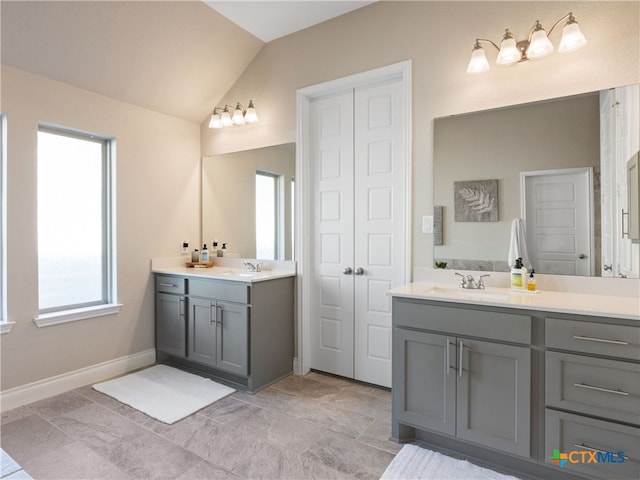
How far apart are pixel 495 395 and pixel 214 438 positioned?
159 cm

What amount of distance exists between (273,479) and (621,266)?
2.16m

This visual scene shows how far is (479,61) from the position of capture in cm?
227

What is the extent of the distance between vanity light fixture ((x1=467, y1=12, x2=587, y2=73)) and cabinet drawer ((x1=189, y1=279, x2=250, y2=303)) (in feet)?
7.17

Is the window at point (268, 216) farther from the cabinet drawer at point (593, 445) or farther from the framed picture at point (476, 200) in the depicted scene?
the cabinet drawer at point (593, 445)

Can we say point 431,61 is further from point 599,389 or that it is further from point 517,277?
point 599,389

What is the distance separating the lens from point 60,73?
2.74 meters

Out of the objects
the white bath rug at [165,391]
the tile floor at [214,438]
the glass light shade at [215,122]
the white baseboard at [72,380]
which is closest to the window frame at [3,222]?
the white baseboard at [72,380]

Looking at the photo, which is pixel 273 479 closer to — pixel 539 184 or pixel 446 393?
pixel 446 393

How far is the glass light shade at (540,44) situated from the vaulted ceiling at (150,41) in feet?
4.37

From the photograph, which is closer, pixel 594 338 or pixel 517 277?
pixel 594 338

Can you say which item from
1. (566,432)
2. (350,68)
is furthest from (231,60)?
(566,432)

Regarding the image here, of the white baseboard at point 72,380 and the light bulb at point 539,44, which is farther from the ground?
the light bulb at point 539,44

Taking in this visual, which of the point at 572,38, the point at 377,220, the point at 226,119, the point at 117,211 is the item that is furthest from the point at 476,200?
the point at 117,211

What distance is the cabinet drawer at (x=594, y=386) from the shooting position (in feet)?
5.11
